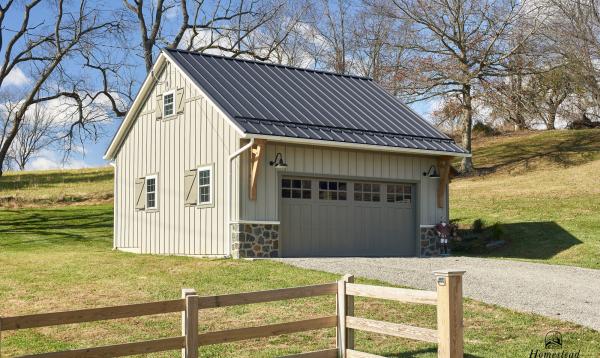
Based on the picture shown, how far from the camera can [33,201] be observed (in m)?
35.8

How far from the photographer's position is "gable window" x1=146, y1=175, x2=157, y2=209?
864 inches

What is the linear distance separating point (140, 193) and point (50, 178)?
23.5 metres

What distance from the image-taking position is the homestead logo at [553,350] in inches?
364

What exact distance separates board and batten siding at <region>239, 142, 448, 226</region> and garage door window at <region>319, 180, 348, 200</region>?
9.9 inches

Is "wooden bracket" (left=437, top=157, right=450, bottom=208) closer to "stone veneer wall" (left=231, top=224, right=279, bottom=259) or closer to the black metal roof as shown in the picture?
the black metal roof

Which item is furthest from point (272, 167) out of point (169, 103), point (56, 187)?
point (56, 187)

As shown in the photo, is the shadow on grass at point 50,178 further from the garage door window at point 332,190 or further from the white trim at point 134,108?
the garage door window at point 332,190

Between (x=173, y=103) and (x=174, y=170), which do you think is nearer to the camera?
(x=174, y=170)

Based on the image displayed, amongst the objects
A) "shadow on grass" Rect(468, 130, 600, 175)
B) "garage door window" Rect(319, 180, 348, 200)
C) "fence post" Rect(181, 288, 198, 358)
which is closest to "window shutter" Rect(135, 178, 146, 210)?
"garage door window" Rect(319, 180, 348, 200)

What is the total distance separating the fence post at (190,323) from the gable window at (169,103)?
13552 mm

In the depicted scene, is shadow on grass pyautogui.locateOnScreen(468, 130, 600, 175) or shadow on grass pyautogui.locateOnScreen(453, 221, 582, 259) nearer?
shadow on grass pyautogui.locateOnScreen(453, 221, 582, 259)

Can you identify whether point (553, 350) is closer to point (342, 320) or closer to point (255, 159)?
point (342, 320)

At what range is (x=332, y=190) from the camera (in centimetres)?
1977

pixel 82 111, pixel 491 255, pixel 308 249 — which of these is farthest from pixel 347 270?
pixel 82 111
